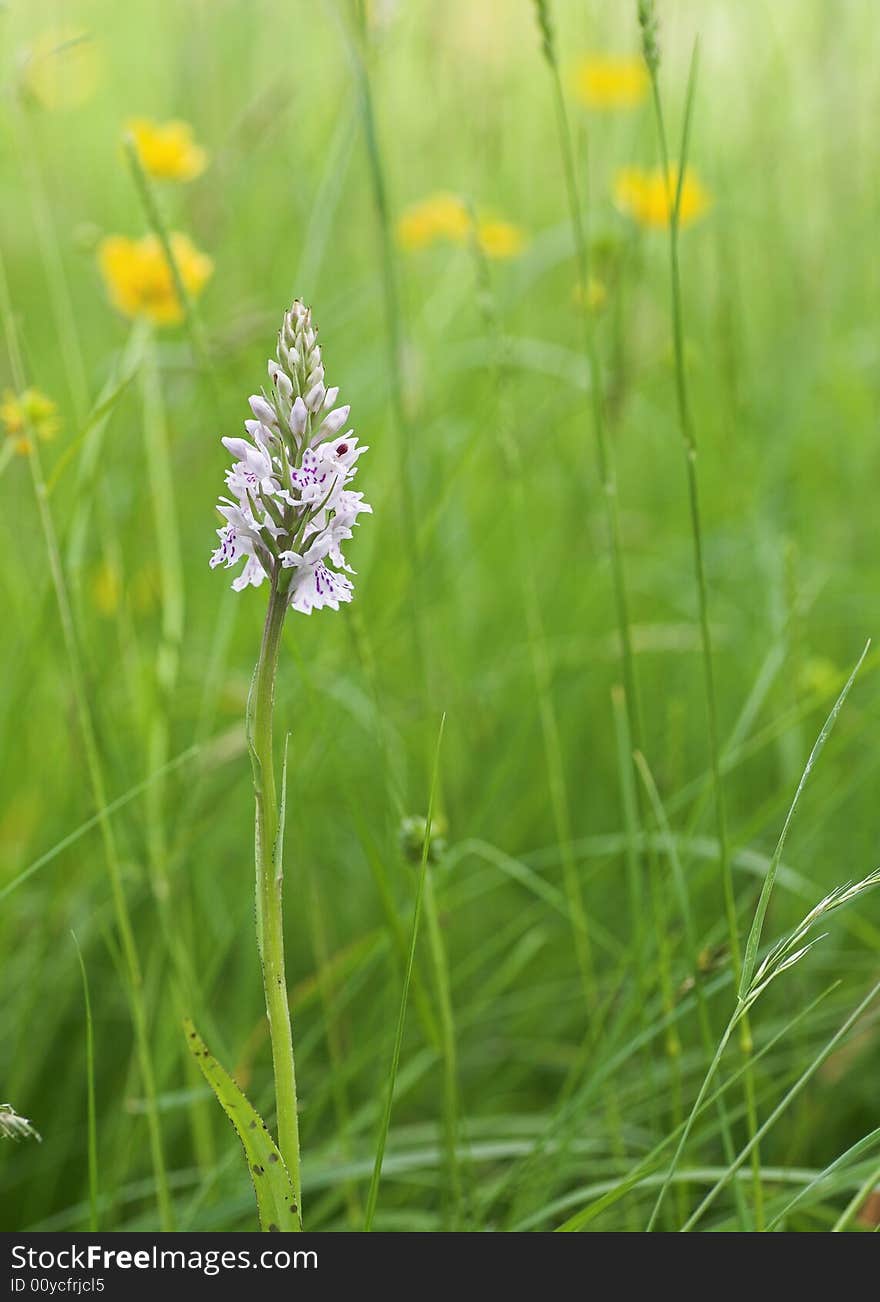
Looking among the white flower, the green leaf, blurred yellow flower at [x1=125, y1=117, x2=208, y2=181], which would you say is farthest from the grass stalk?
blurred yellow flower at [x1=125, y1=117, x2=208, y2=181]

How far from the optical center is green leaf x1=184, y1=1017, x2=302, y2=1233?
0.86 m

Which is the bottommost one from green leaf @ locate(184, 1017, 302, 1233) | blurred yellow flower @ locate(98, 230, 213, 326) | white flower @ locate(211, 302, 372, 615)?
green leaf @ locate(184, 1017, 302, 1233)

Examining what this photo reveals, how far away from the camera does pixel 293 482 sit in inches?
32.9

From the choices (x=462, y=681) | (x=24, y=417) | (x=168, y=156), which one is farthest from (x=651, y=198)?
(x=24, y=417)

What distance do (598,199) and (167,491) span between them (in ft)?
6.57

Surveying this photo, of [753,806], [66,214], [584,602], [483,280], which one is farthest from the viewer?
[66,214]

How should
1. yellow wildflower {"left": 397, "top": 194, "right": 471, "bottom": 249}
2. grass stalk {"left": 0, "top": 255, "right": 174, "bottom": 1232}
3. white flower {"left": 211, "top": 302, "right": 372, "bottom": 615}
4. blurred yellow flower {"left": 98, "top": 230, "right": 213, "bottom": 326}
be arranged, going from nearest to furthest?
1. white flower {"left": 211, "top": 302, "right": 372, "bottom": 615}
2. grass stalk {"left": 0, "top": 255, "right": 174, "bottom": 1232}
3. blurred yellow flower {"left": 98, "top": 230, "right": 213, "bottom": 326}
4. yellow wildflower {"left": 397, "top": 194, "right": 471, "bottom": 249}

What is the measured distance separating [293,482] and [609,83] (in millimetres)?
2857

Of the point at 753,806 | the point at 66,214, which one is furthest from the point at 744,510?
the point at 66,214

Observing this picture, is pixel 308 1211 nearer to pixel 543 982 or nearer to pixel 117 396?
pixel 543 982

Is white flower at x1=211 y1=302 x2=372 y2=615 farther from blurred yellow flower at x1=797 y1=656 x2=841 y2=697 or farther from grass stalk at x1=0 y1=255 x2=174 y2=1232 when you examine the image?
blurred yellow flower at x1=797 y1=656 x2=841 y2=697

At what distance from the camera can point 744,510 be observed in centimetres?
252

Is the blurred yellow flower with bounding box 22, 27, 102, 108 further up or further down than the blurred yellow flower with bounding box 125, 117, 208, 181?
further up

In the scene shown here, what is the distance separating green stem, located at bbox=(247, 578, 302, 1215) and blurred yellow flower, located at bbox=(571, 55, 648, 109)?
8.96 feet
